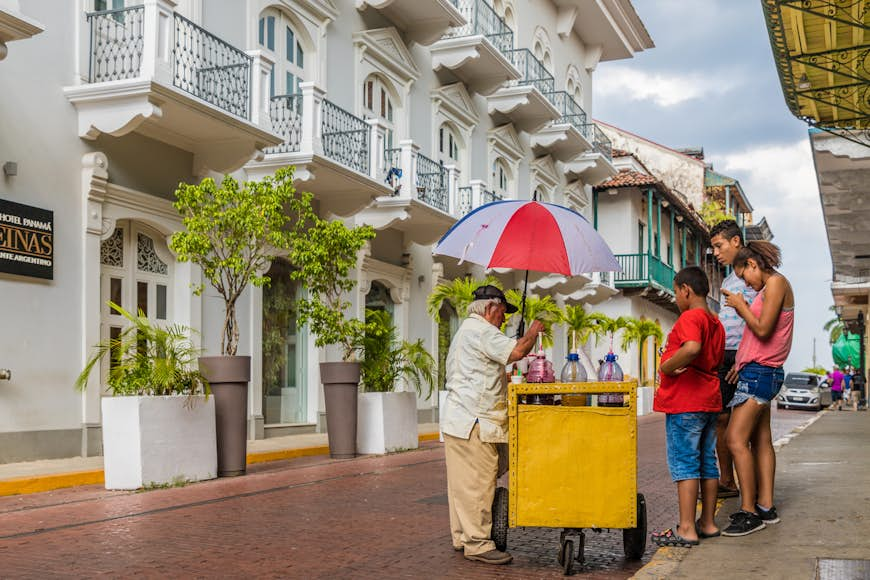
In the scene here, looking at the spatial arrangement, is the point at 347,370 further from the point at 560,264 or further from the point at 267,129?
the point at 560,264

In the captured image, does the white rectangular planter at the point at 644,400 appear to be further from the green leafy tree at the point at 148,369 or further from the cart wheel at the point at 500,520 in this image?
the cart wheel at the point at 500,520

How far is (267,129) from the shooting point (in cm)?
1448

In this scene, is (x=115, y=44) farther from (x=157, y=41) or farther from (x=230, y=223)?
(x=230, y=223)

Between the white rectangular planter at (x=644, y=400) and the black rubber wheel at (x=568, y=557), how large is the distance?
82.0 feet

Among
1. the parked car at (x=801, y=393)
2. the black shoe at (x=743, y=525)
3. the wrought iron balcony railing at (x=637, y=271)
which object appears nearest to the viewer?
the black shoe at (x=743, y=525)

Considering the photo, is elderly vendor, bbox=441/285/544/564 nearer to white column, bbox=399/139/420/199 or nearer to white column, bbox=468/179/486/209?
white column, bbox=399/139/420/199

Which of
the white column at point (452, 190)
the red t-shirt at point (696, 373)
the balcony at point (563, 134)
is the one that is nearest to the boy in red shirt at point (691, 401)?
the red t-shirt at point (696, 373)

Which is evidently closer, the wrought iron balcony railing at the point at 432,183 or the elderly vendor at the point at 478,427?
the elderly vendor at the point at 478,427

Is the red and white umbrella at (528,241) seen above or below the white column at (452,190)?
below

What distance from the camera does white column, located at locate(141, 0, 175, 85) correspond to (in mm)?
12422

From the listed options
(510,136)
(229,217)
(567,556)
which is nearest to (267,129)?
(229,217)

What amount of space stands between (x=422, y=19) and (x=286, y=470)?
11591 millimetres

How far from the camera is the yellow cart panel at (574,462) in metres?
5.79

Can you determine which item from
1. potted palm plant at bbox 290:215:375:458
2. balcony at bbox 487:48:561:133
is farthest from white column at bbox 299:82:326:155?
balcony at bbox 487:48:561:133
